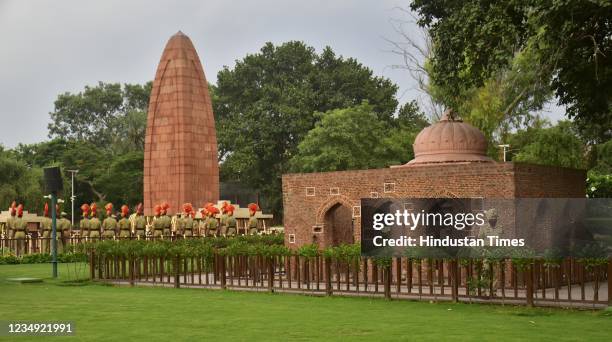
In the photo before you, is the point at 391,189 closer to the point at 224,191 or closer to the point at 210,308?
the point at 210,308

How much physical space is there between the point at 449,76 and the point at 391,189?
3.46 metres

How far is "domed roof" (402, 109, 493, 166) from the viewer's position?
23078 millimetres

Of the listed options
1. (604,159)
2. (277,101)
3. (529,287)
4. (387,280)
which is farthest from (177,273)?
(277,101)

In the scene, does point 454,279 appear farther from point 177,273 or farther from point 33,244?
point 33,244

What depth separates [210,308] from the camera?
1485cm

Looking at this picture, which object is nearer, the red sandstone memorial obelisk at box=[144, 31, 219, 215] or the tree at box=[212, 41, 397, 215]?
the red sandstone memorial obelisk at box=[144, 31, 219, 215]

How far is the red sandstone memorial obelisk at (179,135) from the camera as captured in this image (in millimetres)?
42875

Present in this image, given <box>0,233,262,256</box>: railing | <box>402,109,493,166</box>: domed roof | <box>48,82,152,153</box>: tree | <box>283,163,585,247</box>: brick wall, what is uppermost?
<box>48,82,152,153</box>: tree

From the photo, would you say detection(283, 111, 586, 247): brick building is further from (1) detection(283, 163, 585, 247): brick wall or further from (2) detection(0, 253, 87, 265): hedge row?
(2) detection(0, 253, 87, 265): hedge row

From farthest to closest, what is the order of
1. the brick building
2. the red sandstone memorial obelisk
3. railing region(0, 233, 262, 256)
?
the red sandstone memorial obelisk
railing region(0, 233, 262, 256)
the brick building

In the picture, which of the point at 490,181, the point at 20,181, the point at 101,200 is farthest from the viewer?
the point at 101,200

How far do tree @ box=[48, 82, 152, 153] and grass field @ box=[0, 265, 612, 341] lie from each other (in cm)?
6287

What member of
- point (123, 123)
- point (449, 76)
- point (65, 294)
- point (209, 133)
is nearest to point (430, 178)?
point (449, 76)

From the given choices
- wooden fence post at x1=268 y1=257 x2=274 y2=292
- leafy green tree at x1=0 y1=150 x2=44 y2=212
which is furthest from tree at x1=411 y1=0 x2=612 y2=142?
leafy green tree at x1=0 y1=150 x2=44 y2=212
